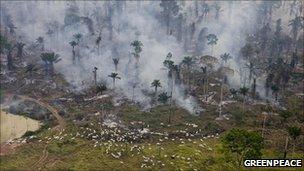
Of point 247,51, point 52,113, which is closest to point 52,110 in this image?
point 52,113

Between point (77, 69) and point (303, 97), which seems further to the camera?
point (77, 69)

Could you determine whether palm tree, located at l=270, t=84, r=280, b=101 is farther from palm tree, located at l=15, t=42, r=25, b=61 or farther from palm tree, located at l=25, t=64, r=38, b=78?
palm tree, located at l=15, t=42, r=25, b=61

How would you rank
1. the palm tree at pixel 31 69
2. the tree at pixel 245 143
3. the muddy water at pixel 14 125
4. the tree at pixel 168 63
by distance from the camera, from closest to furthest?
1. the tree at pixel 245 143
2. the muddy water at pixel 14 125
3. the tree at pixel 168 63
4. the palm tree at pixel 31 69

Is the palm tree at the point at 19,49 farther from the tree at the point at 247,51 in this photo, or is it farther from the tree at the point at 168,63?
the tree at the point at 247,51

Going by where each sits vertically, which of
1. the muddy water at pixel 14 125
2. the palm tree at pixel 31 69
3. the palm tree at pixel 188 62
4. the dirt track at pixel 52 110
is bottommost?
the muddy water at pixel 14 125

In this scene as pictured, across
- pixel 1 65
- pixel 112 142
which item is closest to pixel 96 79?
pixel 1 65

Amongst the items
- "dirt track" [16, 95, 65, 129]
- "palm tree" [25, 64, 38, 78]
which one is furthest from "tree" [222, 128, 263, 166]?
"palm tree" [25, 64, 38, 78]

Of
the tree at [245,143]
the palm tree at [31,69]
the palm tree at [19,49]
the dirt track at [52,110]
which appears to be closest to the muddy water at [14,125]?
the dirt track at [52,110]

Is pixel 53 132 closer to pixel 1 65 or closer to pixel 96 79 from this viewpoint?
pixel 96 79
